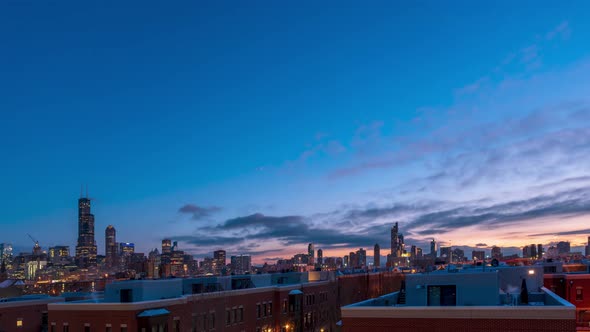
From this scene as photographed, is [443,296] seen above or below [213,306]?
above

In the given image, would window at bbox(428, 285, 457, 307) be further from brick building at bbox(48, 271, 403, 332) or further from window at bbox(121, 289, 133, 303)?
window at bbox(121, 289, 133, 303)

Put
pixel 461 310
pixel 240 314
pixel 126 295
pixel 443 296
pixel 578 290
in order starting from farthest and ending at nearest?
pixel 578 290 → pixel 240 314 → pixel 126 295 → pixel 443 296 → pixel 461 310

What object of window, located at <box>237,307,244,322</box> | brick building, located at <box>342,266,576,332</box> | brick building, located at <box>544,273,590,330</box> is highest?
brick building, located at <box>342,266,576,332</box>

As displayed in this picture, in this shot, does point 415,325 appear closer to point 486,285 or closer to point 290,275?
point 486,285

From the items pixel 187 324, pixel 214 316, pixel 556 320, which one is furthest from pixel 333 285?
pixel 556 320

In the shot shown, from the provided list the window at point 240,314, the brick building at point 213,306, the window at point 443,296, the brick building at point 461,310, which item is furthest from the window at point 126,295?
the window at point 443,296

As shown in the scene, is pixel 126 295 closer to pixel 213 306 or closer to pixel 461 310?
pixel 213 306

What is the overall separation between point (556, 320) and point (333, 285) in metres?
67.2

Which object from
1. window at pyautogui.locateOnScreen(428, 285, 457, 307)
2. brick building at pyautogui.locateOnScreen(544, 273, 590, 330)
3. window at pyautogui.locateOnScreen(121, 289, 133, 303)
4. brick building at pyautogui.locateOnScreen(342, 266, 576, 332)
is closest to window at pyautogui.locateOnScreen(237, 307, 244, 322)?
window at pyautogui.locateOnScreen(121, 289, 133, 303)

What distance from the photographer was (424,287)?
33.2 meters

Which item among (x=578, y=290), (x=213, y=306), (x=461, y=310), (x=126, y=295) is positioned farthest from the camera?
(x=578, y=290)

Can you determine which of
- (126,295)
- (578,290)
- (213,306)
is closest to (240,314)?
(213,306)

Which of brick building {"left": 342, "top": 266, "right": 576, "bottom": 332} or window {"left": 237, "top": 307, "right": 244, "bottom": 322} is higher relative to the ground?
brick building {"left": 342, "top": 266, "right": 576, "bottom": 332}

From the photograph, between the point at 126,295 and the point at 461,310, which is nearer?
the point at 461,310
